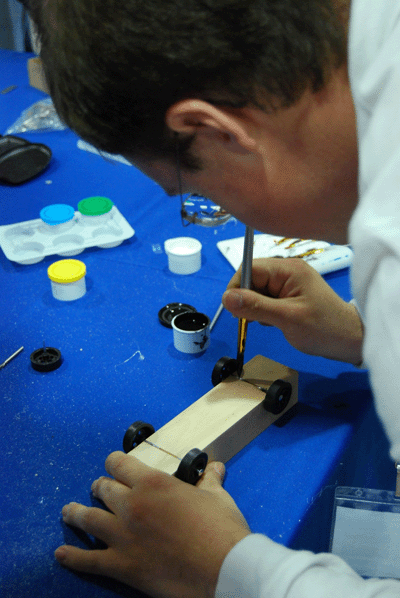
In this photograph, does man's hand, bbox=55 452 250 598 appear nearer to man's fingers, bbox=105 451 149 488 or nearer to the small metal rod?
man's fingers, bbox=105 451 149 488

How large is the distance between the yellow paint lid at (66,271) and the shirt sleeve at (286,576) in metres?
0.55

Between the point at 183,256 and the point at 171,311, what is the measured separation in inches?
5.3

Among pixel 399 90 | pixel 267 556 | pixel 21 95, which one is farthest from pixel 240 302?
pixel 21 95

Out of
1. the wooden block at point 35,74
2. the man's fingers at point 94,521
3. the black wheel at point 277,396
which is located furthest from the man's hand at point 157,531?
the wooden block at point 35,74

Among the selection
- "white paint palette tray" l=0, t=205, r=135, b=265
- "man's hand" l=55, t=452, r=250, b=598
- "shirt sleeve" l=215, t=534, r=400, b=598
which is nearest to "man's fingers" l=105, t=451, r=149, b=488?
"man's hand" l=55, t=452, r=250, b=598

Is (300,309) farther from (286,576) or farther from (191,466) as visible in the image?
(286,576)

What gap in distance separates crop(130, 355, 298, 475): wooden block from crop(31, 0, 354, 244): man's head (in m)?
0.34

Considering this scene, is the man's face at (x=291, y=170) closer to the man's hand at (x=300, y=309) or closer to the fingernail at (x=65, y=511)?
the man's hand at (x=300, y=309)

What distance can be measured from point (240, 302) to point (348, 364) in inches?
8.5

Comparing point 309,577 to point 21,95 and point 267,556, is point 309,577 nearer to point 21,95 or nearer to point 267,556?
point 267,556

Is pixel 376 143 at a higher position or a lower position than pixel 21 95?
higher

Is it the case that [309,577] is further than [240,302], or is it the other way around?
[240,302]

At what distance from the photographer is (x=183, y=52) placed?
46 centimetres

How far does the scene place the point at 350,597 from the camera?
50cm
